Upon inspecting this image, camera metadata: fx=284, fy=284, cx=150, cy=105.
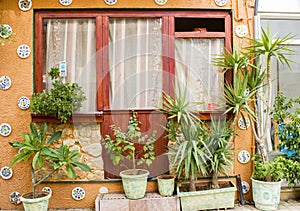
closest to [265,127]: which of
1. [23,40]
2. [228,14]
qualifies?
[228,14]

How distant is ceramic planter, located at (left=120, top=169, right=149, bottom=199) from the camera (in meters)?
3.34

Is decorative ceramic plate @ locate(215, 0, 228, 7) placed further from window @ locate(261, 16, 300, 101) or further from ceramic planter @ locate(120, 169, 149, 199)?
ceramic planter @ locate(120, 169, 149, 199)

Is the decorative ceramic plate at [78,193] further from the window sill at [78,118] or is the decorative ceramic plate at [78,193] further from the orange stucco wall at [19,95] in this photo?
the window sill at [78,118]

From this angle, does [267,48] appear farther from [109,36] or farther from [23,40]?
[23,40]

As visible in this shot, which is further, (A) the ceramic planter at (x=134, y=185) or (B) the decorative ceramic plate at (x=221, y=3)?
(B) the decorative ceramic plate at (x=221, y=3)

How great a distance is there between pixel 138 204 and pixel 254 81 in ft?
6.73

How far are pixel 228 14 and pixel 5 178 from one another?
3548 millimetres

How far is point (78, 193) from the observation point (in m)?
3.56

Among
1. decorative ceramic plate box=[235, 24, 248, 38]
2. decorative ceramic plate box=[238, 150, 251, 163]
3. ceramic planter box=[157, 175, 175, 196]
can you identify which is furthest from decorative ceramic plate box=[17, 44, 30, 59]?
decorative ceramic plate box=[238, 150, 251, 163]

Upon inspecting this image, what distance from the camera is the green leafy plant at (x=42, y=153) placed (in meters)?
3.17

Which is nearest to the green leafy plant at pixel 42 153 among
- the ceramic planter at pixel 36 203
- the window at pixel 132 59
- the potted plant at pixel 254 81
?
the ceramic planter at pixel 36 203

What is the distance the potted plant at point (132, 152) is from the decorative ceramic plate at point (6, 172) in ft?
4.12

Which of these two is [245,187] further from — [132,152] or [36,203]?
[36,203]

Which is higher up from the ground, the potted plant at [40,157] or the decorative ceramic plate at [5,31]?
the decorative ceramic plate at [5,31]
